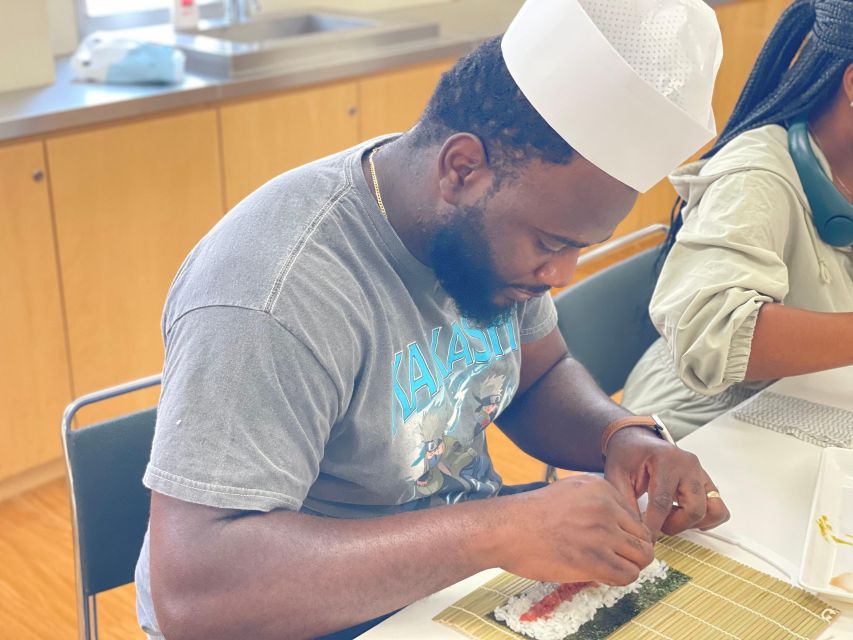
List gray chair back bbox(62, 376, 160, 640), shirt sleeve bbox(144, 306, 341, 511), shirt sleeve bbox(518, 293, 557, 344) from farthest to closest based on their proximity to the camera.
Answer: shirt sleeve bbox(518, 293, 557, 344) → gray chair back bbox(62, 376, 160, 640) → shirt sleeve bbox(144, 306, 341, 511)

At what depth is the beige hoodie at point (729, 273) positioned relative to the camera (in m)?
1.42

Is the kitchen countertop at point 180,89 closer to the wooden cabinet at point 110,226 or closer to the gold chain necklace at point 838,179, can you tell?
the wooden cabinet at point 110,226

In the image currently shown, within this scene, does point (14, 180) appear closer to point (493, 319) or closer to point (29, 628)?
point (29, 628)

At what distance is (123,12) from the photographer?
3090 millimetres

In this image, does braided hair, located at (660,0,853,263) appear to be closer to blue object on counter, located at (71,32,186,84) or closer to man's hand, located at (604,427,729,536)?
man's hand, located at (604,427,729,536)

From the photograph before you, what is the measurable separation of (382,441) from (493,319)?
188mm

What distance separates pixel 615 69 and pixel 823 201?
0.67 metres

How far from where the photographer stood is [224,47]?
104 inches

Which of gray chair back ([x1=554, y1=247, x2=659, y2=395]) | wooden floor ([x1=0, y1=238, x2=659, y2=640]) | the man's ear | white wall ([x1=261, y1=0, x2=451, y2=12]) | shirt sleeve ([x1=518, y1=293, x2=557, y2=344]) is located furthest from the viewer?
white wall ([x1=261, y1=0, x2=451, y2=12])

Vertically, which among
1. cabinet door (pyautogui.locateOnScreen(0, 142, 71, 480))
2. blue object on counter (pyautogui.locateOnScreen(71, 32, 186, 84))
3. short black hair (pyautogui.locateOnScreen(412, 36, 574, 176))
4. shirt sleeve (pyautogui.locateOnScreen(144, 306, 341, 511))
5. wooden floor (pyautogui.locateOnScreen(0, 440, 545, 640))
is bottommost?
wooden floor (pyautogui.locateOnScreen(0, 440, 545, 640))

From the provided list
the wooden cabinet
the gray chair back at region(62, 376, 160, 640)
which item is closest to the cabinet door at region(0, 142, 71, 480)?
the wooden cabinet

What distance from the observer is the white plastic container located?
2.90m

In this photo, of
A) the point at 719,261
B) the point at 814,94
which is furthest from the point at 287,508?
the point at 814,94

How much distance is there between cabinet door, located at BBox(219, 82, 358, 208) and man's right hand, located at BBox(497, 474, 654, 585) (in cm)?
178
